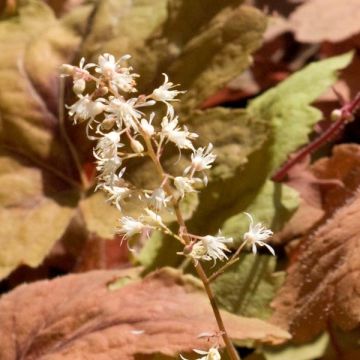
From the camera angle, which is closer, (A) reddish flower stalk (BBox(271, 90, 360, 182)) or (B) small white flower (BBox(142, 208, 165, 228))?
(B) small white flower (BBox(142, 208, 165, 228))

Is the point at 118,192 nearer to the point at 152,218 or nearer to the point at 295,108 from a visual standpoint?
the point at 152,218

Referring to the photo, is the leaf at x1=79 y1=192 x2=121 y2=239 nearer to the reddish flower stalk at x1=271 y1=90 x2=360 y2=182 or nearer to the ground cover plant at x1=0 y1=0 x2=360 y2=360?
the ground cover plant at x1=0 y1=0 x2=360 y2=360

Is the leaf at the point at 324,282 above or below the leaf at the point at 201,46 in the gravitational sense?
below

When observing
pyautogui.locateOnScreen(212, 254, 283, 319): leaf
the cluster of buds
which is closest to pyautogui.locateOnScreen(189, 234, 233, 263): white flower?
the cluster of buds

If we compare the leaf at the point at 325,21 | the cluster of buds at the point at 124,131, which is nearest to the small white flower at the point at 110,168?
the cluster of buds at the point at 124,131

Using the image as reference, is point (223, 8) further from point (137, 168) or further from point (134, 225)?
point (134, 225)

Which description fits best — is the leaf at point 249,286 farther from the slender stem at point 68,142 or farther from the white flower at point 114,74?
the white flower at point 114,74
